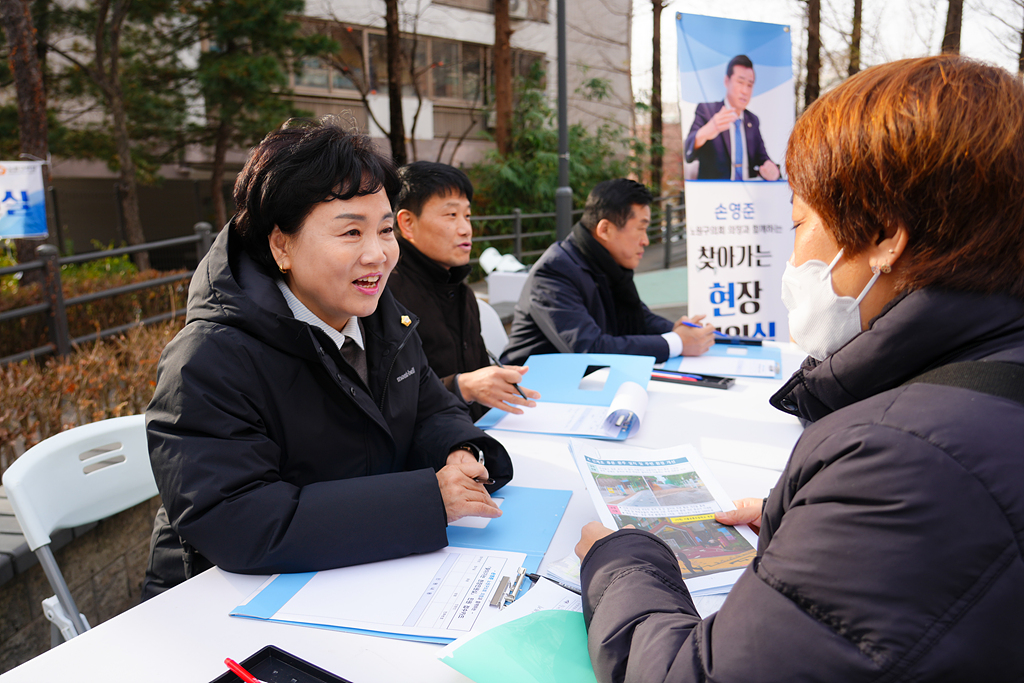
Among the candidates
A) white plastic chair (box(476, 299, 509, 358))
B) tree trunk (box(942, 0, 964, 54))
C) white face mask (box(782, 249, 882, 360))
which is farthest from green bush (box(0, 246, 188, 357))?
tree trunk (box(942, 0, 964, 54))

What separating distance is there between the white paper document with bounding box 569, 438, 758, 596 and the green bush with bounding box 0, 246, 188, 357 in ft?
13.0

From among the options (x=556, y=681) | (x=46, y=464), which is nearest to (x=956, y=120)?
(x=556, y=681)

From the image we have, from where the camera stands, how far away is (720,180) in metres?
3.78

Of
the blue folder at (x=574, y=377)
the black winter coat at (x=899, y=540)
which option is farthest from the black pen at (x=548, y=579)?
the blue folder at (x=574, y=377)

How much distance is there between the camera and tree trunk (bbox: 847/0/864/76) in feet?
36.8

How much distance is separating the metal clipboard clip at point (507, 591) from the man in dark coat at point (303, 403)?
0.17 metres

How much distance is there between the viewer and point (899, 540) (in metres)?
0.70

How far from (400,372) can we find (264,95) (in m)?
10.2

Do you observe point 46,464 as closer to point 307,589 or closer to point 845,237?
point 307,589

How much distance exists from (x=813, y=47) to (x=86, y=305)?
11.7m

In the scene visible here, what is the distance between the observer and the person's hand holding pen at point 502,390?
2.11 meters

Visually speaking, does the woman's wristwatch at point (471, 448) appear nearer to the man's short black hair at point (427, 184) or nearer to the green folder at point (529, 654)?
the green folder at point (529, 654)

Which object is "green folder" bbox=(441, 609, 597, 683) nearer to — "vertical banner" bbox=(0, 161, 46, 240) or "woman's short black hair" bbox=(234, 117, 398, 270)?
"woman's short black hair" bbox=(234, 117, 398, 270)

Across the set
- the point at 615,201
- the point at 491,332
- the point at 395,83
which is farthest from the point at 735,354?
the point at 395,83
